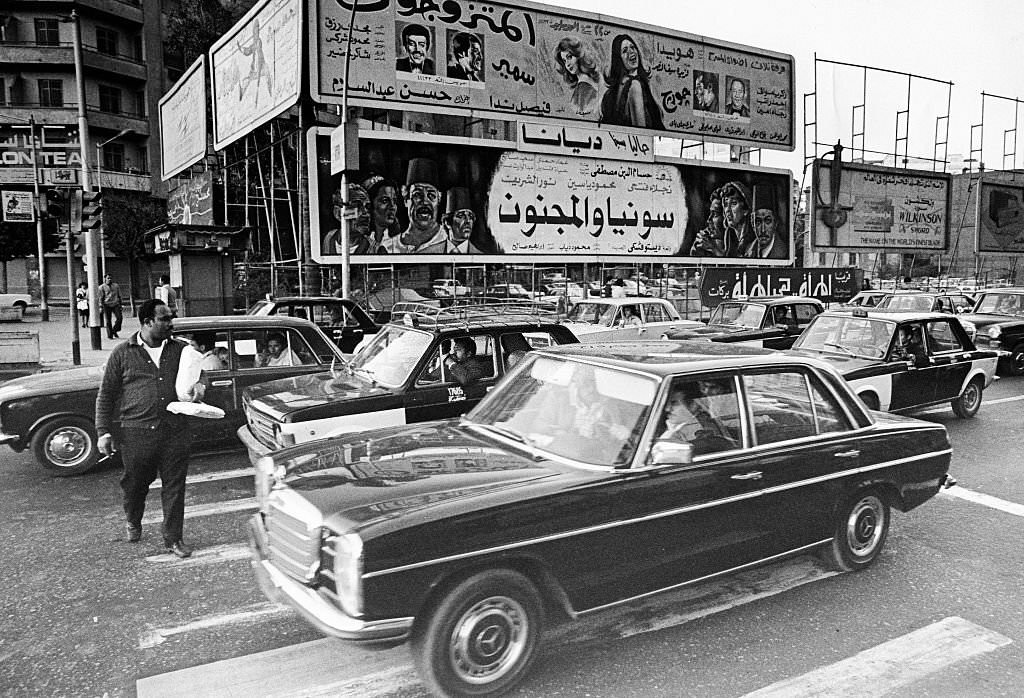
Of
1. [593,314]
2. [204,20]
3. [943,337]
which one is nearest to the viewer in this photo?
[943,337]

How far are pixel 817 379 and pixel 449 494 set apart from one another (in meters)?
2.69

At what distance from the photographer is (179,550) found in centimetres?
554

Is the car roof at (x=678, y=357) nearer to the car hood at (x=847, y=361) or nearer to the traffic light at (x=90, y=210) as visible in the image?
the car hood at (x=847, y=361)

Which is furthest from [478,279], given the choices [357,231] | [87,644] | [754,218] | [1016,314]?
[87,644]

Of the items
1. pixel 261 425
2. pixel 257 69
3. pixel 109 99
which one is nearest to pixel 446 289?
pixel 257 69

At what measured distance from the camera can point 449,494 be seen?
3629 mm

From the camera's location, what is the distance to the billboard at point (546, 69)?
21016mm

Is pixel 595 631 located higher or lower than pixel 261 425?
lower

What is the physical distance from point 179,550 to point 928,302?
1717cm

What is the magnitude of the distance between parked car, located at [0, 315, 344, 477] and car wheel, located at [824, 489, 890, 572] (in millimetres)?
5490

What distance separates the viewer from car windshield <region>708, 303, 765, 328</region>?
14.6 m

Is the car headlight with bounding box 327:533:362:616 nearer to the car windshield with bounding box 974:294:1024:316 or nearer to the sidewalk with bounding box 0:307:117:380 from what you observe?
the sidewalk with bounding box 0:307:117:380

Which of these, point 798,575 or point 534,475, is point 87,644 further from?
point 798,575

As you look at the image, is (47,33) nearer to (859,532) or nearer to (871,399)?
(871,399)
